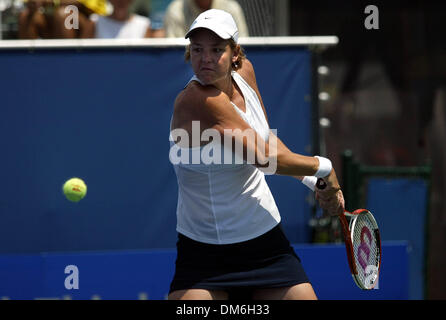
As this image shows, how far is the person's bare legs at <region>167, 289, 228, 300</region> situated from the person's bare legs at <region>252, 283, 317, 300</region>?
15cm

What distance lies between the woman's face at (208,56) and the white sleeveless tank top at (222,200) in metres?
0.17

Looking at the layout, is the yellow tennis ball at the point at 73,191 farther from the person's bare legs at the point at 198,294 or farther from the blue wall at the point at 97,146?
the person's bare legs at the point at 198,294

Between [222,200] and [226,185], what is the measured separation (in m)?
0.06

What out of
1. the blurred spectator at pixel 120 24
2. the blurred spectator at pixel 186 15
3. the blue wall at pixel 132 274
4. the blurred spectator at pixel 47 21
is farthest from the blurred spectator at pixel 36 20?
the blue wall at pixel 132 274

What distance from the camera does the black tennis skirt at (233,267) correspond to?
286 cm

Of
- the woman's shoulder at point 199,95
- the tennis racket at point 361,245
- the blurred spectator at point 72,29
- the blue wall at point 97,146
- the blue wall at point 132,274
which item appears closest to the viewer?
the woman's shoulder at point 199,95

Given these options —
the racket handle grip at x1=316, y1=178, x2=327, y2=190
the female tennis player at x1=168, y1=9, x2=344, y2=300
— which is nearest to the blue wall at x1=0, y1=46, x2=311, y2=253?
the racket handle grip at x1=316, y1=178, x2=327, y2=190

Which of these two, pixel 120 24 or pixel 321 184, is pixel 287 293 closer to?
pixel 321 184

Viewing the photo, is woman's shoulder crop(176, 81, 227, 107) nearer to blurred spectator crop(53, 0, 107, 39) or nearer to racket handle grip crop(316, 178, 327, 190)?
racket handle grip crop(316, 178, 327, 190)

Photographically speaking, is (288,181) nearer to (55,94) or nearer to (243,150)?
(55,94)

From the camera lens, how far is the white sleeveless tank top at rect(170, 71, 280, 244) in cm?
286

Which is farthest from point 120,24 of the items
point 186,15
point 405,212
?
point 405,212

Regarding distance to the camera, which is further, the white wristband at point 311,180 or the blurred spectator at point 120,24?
the blurred spectator at point 120,24

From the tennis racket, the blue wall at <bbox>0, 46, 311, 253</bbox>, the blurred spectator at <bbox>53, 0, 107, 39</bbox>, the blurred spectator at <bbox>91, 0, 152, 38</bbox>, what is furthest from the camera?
the blurred spectator at <bbox>91, 0, 152, 38</bbox>
